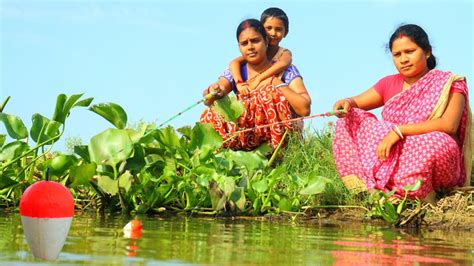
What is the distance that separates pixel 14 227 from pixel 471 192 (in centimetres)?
319

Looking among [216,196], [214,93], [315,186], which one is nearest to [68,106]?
[216,196]

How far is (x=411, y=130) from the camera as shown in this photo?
5.62 meters

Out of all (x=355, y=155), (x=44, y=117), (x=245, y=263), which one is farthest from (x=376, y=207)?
(x=245, y=263)

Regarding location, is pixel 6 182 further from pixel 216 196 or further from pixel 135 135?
pixel 216 196

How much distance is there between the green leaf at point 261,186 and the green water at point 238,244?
0.37m

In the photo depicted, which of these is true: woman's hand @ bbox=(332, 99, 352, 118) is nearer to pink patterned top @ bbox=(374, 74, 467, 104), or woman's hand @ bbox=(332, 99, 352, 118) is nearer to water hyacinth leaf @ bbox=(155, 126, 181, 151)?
pink patterned top @ bbox=(374, 74, 467, 104)

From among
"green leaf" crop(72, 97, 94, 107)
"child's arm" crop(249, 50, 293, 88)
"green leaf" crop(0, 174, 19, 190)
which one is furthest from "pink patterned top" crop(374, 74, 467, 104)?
"green leaf" crop(0, 174, 19, 190)

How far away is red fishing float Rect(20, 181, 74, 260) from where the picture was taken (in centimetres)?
211

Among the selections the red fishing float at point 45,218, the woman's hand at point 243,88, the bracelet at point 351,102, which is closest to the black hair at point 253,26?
the woman's hand at point 243,88

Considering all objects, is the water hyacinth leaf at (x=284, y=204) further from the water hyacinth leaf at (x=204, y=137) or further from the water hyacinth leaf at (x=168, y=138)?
the water hyacinth leaf at (x=168, y=138)

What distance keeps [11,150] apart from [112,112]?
0.68m

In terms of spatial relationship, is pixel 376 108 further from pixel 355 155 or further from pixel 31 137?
pixel 31 137

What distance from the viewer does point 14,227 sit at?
13.0ft

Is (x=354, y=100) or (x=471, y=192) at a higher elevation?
(x=354, y=100)
